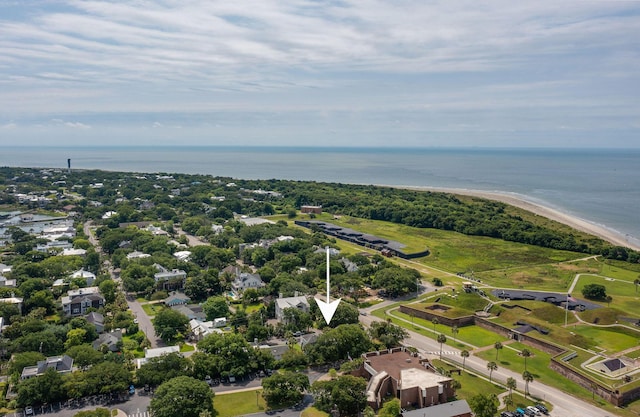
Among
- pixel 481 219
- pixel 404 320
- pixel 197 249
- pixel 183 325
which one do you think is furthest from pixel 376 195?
pixel 183 325

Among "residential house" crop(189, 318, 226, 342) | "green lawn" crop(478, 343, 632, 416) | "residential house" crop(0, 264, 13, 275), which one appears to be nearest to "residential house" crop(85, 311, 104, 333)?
"residential house" crop(189, 318, 226, 342)

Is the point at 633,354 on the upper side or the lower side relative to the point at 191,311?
upper

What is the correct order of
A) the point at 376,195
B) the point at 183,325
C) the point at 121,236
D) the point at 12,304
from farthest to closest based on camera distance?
the point at 376,195, the point at 121,236, the point at 12,304, the point at 183,325

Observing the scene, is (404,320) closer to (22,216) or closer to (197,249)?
(197,249)

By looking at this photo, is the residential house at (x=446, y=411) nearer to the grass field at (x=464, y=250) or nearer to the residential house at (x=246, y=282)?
the residential house at (x=246, y=282)

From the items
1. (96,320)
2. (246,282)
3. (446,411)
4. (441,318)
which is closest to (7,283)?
(96,320)

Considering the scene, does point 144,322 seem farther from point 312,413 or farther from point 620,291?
point 620,291

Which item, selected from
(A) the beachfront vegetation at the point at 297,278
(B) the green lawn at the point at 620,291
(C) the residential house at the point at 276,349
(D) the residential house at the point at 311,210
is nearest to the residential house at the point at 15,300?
(A) the beachfront vegetation at the point at 297,278
